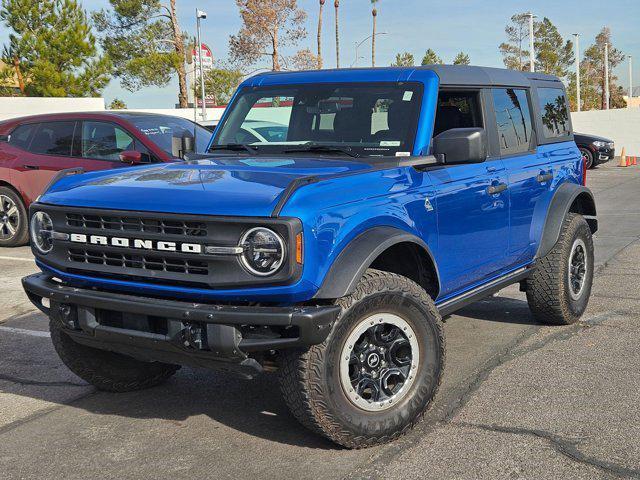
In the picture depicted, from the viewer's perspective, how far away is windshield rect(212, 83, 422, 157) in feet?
15.5

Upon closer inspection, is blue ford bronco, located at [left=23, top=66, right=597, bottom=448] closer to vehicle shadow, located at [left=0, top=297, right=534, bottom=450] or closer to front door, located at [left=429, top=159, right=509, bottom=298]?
front door, located at [left=429, top=159, right=509, bottom=298]

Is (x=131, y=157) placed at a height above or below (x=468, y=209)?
above

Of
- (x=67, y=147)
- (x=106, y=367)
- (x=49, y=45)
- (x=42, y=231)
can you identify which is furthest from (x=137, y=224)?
(x=49, y=45)

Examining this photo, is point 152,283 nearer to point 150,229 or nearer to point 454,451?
point 150,229

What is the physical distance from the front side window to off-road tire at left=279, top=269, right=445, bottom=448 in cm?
614

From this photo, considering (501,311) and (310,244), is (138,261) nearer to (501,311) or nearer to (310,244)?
(310,244)

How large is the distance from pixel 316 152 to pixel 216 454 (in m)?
1.82

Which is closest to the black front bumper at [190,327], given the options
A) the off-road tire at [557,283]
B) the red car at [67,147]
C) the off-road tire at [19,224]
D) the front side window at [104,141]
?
the off-road tire at [557,283]

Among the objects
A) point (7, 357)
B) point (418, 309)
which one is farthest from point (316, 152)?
point (7, 357)

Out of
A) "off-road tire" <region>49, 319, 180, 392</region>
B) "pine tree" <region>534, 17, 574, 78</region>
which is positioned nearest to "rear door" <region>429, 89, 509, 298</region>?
"off-road tire" <region>49, 319, 180, 392</region>

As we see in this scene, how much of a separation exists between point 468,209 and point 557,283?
1474 millimetres

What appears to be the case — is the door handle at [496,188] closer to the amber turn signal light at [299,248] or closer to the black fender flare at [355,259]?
the black fender flare at [355,259]

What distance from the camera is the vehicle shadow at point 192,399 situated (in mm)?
4293

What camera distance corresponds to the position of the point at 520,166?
5.51 meters
